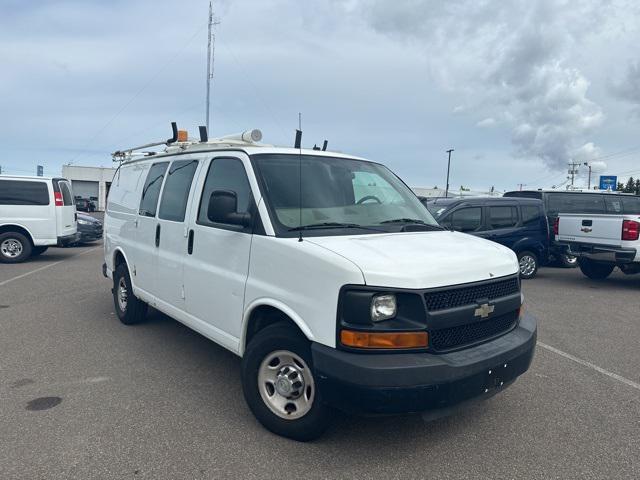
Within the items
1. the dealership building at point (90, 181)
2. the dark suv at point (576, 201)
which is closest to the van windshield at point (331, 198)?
the dark suv at point (576, 201)

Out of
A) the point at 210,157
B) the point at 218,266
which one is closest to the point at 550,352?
the point at 218,266

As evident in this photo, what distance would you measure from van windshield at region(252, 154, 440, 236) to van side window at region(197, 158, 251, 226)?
0.16m

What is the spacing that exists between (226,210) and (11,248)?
1133 cm

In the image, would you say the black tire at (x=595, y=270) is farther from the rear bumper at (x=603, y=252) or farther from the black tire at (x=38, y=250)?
the black tire at (x=38, y=250)

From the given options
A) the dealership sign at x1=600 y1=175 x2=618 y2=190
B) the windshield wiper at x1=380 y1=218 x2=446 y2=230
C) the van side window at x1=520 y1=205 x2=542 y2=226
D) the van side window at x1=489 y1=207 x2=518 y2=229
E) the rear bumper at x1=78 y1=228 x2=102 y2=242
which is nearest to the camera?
the windshield wiper at x1=380 y1=218 x2=446 y2=230

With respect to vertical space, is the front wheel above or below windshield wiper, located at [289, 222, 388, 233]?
below

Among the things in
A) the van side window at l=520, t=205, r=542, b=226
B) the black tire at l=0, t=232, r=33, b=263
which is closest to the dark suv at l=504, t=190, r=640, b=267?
the van side window at l=520, t=205, r=542, b=226

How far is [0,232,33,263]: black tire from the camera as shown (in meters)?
12.5

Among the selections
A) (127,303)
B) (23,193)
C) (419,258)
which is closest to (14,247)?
(23,193)

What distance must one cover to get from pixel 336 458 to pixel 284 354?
730 mm

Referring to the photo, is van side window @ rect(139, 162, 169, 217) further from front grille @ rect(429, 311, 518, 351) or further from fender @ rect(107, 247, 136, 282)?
front grille @ rect(429, 311, 518, 351)

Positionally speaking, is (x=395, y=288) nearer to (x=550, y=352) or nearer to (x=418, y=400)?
(x=418, y=400)

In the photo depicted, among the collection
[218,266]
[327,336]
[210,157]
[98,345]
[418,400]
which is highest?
[210,157]

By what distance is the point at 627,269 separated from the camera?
1078cm
